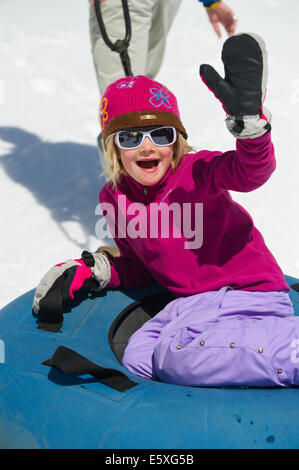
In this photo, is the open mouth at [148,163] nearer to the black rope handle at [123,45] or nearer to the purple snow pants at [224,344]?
the purple snow pants at [224,344]

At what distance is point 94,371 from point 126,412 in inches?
5.2

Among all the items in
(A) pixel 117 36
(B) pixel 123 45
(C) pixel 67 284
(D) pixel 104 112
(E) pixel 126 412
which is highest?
(A) pixel 117 36

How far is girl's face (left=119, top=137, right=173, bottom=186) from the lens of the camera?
5.08 ft

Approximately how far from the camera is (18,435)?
108 cm

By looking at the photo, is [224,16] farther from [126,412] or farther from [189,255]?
[126,412]

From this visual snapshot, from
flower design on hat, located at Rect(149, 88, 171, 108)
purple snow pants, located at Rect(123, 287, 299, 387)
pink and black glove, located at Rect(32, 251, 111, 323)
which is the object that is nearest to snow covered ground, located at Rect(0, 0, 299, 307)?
pink and black glove, located at Rect(32, 251, 111, 323)

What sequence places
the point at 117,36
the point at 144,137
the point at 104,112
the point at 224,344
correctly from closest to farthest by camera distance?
the point at 224,344 → the point at 144,137 → the point at 104,112 → the point at 117,36

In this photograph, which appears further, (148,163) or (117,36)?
(117,36)

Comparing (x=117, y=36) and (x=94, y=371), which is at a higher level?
(x=117, y=36)

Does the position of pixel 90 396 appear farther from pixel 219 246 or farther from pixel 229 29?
pixel 229 29

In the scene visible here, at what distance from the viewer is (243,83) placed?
1.14 m

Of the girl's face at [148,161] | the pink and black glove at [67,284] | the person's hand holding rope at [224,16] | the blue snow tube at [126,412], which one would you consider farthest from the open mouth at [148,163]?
the person's hand holding rope at [224,16]

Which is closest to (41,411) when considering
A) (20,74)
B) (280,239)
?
(280,239)

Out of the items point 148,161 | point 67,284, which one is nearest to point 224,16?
point 148,161
